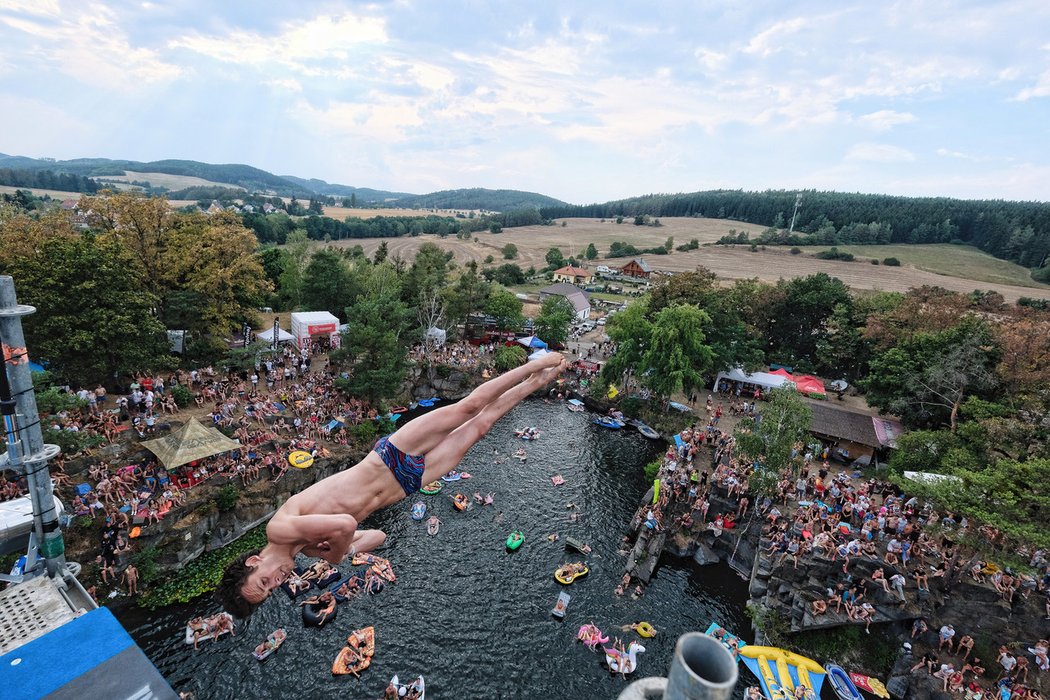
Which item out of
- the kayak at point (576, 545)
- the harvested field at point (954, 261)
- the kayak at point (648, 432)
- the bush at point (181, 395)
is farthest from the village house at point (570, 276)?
the kayak at point (576, 545)

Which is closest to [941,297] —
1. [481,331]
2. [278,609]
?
[481,331]

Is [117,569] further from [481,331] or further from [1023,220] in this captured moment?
[1023,220]

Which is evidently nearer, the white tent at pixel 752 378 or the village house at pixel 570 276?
the white tent at pixel 752 378

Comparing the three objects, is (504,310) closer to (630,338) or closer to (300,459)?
(630,338)

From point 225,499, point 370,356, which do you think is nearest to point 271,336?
point 370,356

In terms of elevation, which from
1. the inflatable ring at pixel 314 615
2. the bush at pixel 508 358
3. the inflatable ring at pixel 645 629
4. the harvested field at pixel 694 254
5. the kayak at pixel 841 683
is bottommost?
the kayak at pixel 841 683

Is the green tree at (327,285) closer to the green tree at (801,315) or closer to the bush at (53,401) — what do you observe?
the bush at (53,401)

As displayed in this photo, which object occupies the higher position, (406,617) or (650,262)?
(650,262)
